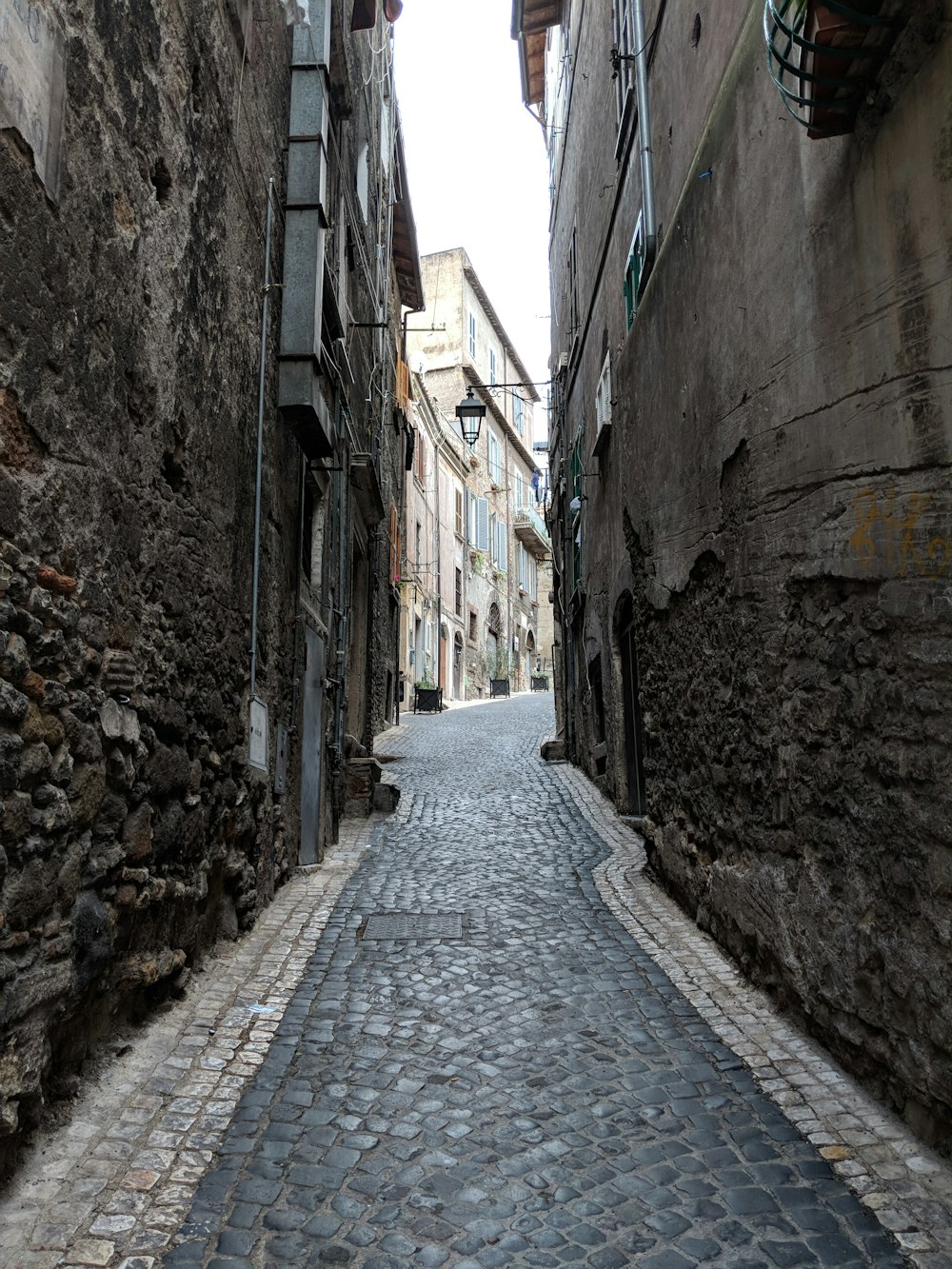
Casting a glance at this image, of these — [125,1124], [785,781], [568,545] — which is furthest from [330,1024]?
[568,545]

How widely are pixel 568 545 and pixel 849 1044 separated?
1216 centimetres

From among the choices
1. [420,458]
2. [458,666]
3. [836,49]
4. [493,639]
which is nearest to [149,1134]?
[836,49]

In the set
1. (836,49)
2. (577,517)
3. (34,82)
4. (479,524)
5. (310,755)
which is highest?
(479,524)

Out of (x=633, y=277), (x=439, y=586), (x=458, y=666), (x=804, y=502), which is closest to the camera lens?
(x=804, y=502)

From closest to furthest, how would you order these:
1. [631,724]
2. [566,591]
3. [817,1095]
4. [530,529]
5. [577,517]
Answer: [817,1095]
[631,724]
[577,517]
[566,591]
[530,529]

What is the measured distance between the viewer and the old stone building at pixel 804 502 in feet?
9.88

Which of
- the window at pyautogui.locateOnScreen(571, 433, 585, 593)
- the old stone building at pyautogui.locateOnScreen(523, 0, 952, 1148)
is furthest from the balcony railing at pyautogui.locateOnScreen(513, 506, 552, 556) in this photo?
the old stone building at pyautogui.locateOnScreen(523, 0, 952, 1148)

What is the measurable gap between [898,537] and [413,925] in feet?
12.3

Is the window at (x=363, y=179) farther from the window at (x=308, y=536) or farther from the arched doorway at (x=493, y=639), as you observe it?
the arched doorway at (x=493, y=639)

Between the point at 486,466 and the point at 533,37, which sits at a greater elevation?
the point at 533,37

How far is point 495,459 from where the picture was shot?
38.3 metres

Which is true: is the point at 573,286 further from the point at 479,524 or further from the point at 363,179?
the point at 479,524

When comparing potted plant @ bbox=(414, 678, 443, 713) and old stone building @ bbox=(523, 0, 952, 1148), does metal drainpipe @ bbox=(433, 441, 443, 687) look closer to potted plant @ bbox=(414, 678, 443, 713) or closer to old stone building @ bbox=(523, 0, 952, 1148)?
potted plant @ bbox=(414, 678, 443, 713)

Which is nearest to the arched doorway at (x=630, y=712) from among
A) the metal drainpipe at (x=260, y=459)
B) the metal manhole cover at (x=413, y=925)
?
the metal manhole cover at (x=413, y=925)
